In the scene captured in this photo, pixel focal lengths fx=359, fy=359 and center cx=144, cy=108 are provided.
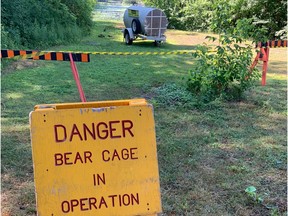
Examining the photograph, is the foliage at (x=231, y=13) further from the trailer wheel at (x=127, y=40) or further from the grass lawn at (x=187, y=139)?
the grass lawn at (x=187, y=139)

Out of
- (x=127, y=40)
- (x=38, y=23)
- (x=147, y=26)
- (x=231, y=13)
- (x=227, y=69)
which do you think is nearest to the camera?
(x=227, y=69)

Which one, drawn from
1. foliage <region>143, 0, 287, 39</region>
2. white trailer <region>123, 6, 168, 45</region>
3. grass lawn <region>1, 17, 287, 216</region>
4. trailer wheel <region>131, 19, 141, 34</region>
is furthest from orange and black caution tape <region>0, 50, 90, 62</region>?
foliage <region>143, 0, 287, 39</region>

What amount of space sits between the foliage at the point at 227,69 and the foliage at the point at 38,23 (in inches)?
224

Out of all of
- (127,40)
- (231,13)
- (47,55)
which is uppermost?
(231,13)

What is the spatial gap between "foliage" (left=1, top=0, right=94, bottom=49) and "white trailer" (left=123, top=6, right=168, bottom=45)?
2.40 metres

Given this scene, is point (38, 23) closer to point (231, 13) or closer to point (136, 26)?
point (136, 26)

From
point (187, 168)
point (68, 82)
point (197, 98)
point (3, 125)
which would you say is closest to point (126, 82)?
point (68, 82)

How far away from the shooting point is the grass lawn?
302cm

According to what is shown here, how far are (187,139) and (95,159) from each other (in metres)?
2.52

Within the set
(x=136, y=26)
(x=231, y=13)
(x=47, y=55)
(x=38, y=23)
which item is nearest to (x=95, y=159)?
(x=47, y=55)

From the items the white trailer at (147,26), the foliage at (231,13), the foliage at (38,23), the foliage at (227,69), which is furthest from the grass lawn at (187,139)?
the foliage at (231,13)

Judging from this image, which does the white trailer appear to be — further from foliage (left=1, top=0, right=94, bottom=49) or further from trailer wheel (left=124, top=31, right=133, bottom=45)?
foliage (left=1, top=0, right=94, bottom=49)

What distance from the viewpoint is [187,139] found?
14.2ft

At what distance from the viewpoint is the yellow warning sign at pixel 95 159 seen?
1.89 m
